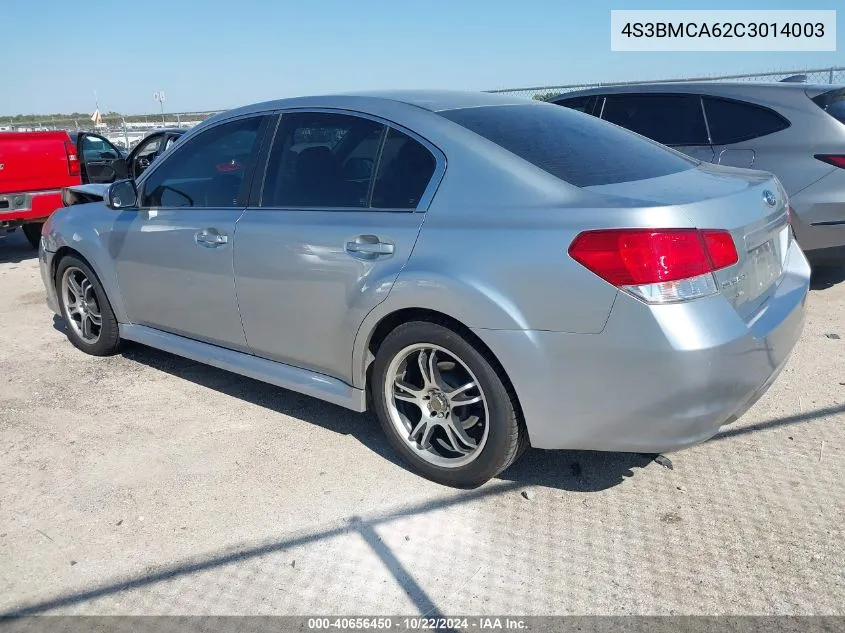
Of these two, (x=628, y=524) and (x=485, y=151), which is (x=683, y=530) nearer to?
(x=628, y=524)

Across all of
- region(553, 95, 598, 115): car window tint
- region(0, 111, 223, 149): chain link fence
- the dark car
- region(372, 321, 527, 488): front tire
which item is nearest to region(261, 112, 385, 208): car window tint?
region(372, 321, 527, 488): front tire

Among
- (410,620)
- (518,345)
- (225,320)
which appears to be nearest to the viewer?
(410,620)

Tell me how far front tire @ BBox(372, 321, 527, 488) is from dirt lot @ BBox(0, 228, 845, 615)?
13 centimetres

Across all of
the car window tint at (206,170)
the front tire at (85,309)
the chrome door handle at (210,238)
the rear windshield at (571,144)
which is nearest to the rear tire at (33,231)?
the front tire at (85,309)

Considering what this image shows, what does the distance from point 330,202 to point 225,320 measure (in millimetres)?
957

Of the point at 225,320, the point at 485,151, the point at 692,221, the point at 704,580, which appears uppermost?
the point at 485,151

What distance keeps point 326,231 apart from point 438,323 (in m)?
0.74

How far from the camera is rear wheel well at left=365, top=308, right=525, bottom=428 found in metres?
2.87

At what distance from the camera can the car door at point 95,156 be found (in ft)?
32.4

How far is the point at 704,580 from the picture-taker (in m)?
2.51

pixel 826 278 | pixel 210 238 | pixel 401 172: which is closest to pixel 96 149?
pixel 210 238

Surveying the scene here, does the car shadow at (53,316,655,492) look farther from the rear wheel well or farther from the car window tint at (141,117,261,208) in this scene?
the car window tint at (141,117,261,208)

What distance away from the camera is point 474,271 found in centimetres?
281

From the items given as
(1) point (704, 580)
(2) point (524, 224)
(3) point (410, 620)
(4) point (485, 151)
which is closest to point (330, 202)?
(4) point (485, 151)
